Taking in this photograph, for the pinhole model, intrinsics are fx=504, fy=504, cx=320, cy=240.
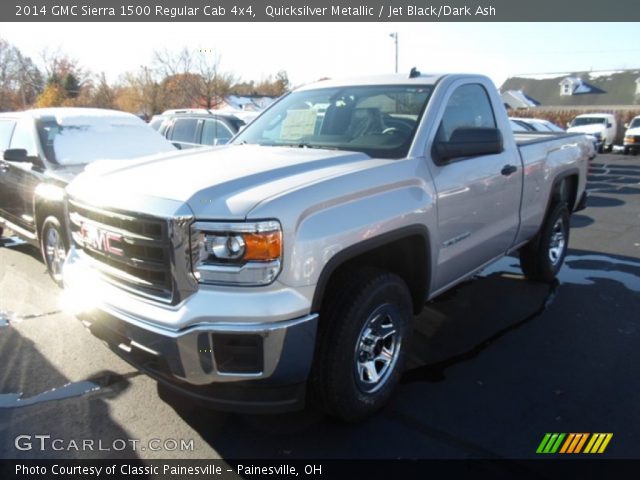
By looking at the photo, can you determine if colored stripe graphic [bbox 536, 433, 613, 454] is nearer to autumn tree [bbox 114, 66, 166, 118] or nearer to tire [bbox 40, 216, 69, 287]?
tire [bbox 40, 216, 69, 287]

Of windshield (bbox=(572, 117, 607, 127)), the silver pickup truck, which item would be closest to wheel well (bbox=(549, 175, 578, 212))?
the silver pickup truck

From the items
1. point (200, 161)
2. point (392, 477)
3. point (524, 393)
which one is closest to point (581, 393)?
point (524, 393)

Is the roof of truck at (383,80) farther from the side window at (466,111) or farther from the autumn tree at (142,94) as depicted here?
the autumn tree at (142,94)

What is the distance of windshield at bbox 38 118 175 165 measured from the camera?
19.2 ft

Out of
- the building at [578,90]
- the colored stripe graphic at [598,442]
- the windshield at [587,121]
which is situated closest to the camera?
the colored stripe graphic at [598,442]

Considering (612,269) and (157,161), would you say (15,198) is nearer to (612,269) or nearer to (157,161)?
(157,161)

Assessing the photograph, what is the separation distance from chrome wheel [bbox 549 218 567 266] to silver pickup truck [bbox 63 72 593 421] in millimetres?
1756

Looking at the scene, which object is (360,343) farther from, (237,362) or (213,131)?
(213,131)

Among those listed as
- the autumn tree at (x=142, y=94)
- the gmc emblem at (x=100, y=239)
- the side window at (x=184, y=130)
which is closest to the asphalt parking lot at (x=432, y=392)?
the gmc emblem at (x=100, y=239)

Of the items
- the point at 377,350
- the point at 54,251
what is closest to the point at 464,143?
the point at 377,350

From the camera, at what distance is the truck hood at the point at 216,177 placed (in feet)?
8.03

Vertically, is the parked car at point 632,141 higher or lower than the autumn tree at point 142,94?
lower

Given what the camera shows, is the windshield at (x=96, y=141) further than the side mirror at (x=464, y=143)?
Yes

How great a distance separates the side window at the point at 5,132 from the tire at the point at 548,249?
6.46 metres
